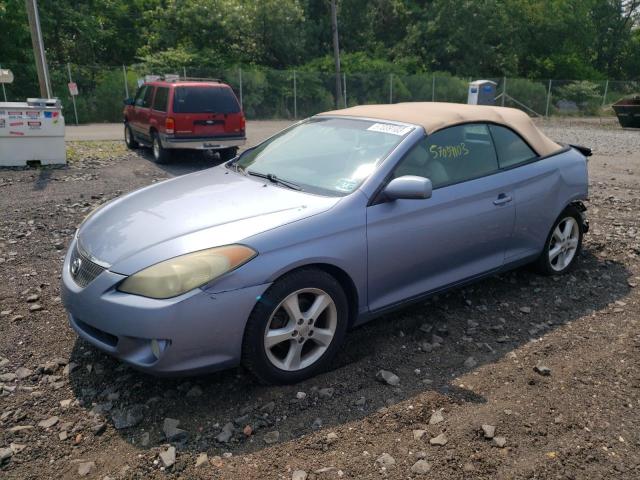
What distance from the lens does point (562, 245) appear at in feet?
16.7

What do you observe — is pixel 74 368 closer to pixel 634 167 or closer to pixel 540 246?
pixel 540 246

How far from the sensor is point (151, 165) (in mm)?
11734

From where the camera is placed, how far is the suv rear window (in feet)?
38.0

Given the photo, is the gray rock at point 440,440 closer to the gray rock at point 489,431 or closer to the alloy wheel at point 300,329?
the gray rock at point 489,431

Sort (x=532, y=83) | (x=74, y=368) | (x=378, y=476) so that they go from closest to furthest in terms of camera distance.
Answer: (x=378, y=476)
(x=74, y=368)
(x=532, y=83)

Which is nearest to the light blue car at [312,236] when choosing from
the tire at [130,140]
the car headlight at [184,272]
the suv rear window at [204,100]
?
the car headlight at [184,272]

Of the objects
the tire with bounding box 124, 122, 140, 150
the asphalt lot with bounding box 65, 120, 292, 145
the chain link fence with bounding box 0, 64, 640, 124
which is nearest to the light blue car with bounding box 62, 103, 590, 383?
the tire with bounding box 124, 122, 140, 150

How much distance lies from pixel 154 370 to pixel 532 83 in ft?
115

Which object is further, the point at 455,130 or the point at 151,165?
the point at 151,165


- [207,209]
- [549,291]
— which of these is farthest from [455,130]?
[207,209]

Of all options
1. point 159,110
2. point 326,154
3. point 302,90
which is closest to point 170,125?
point 159,110

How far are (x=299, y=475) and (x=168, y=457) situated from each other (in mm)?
653

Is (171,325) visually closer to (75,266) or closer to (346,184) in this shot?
(75,266)

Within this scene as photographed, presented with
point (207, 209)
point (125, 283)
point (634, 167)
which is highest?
point (207, 209)
